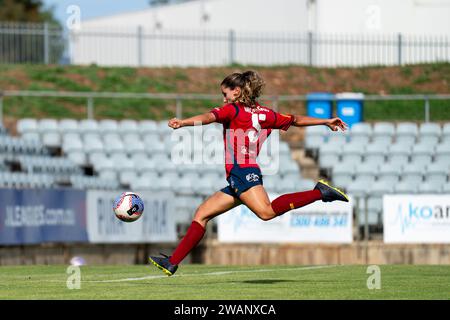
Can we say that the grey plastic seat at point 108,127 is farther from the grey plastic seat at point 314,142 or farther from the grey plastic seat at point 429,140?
the grey plastic seat at point 429,140

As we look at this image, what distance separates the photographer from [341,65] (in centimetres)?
4125

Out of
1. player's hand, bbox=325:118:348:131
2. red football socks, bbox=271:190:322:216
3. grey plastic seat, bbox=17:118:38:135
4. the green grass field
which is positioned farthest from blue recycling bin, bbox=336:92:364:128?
red football socks, bbox=271:190:322:216

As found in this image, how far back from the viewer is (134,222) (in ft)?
81.6

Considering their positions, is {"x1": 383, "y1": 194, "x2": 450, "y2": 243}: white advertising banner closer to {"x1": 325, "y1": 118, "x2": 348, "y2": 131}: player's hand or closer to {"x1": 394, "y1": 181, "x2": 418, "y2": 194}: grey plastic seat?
{"x1": 394, "y1": 181, "x2": 418, "y2": 194}: grey plastic seat

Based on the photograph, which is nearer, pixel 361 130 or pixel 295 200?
pixel 295 200

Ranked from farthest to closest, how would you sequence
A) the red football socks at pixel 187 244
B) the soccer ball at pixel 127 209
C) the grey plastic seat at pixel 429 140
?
the grey plastic seat at pixel 429 140 < the soccer ball at pixel 127 209 < the red football socks at pixel 187 244

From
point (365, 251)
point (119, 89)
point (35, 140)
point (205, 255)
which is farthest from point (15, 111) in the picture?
point (365, 251)

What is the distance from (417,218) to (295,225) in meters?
2.54

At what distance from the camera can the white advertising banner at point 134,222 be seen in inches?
943

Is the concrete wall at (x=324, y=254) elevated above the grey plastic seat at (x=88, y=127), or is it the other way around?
the grey plastic seat at (x=88, y=127)

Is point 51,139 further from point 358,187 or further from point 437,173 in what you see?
point 437,173

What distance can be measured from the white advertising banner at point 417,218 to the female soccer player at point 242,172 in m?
12.4

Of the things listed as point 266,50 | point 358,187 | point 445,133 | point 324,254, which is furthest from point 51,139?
point 266,50

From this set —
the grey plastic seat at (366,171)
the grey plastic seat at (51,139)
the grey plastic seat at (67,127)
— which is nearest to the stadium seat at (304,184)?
the grey plastic seat at (366,171)
